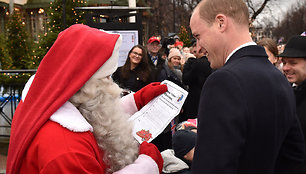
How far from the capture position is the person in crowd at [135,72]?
4.82 metres

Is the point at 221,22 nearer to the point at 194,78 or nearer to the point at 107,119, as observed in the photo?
the point at 107,119

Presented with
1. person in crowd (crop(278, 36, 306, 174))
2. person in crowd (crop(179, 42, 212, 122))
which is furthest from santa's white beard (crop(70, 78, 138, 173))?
person in crowd (crop(179, 42, 212, 122))

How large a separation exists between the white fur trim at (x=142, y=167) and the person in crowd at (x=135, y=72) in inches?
121

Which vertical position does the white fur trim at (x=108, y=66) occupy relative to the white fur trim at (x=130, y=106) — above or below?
above

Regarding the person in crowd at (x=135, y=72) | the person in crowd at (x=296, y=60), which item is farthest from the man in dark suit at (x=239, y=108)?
the person in crowd at (x=135, y=72)

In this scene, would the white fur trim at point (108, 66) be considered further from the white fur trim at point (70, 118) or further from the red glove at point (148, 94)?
the red glove at point (148, 94)

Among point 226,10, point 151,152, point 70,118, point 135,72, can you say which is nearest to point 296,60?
point 226,10

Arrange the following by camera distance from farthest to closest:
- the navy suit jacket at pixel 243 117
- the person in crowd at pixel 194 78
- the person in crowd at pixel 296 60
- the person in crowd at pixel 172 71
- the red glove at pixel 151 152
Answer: the person in crowd at pixel 172 71
the person in crowd at pixel 194 78
the person in crowd at pixel 296 60
the red glove at pixel 151 152
the navy suit jacket at pixel 243 117

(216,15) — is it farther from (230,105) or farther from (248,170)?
(248,170)

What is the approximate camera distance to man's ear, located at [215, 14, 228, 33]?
58.0 inches

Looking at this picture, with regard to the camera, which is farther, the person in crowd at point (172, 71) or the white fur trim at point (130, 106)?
the person in crowd at point (172, 71)

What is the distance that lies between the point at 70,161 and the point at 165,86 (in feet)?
3.92

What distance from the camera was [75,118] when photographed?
1484 millimetres

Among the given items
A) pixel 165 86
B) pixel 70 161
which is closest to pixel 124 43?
pixel 165 86
